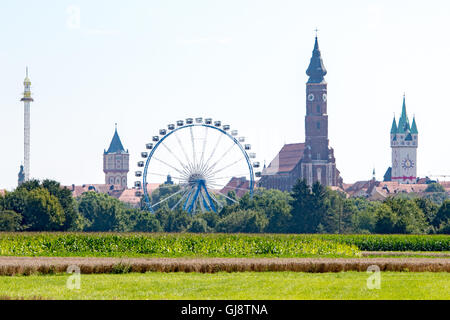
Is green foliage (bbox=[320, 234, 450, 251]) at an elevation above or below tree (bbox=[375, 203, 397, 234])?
below

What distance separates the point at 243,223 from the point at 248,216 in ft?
5.22

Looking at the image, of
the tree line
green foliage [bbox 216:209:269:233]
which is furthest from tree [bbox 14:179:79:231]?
green foliage [bbox 216:209:269:233]

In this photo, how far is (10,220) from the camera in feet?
395

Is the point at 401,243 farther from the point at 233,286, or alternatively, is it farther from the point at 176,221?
the point at 176,221

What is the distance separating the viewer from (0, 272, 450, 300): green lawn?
35.2 meters

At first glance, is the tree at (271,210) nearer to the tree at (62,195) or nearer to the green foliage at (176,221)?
the green foliage at (176,221)

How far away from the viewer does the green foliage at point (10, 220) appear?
118750 millimetres

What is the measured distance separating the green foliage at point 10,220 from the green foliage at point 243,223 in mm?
38504

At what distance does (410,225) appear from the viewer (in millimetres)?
123312

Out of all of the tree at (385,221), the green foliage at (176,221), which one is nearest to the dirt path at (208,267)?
the tree at (385,221)

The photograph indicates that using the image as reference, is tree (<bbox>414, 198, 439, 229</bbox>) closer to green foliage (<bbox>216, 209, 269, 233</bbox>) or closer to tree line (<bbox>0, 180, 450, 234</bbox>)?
tree line (<bbox>0, 180, 450, 234</bbox>)

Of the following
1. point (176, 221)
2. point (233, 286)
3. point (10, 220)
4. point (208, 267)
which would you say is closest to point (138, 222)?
point (176, 221)

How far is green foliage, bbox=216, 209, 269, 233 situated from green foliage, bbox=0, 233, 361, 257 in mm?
71421
